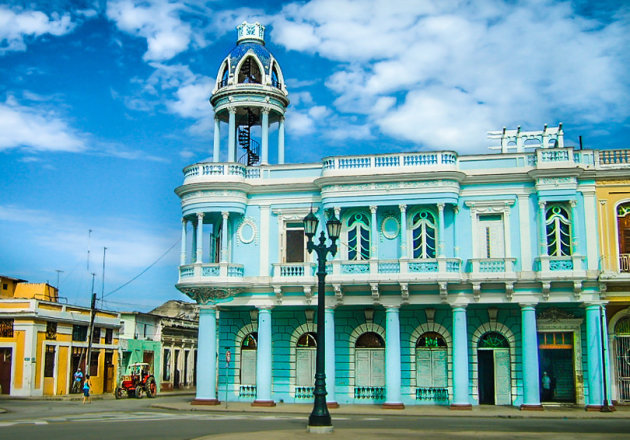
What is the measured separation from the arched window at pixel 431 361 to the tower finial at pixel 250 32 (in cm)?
1769

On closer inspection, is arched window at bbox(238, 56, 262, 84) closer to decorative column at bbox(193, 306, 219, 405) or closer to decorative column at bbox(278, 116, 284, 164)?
decorative column at bbox(278, 116, 284, 164)

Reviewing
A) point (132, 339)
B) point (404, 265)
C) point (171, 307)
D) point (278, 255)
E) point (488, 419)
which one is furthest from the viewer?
point (171, 307)

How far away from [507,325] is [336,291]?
777 cm

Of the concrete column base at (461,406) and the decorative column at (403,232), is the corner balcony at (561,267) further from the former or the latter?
the concrete column base at (461,406)

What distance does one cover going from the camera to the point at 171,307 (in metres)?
66.1

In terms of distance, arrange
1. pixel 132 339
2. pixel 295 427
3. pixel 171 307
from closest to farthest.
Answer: pixel 295 427
pixel 132 339
pixel 171 307

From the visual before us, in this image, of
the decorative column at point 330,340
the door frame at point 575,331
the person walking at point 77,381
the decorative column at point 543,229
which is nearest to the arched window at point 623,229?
the decorative column at point 543,229

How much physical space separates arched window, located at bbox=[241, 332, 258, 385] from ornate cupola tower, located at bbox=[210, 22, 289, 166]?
855cm

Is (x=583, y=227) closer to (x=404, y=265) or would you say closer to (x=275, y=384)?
(x=404, y=265)

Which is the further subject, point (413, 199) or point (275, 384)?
point (275, 384)

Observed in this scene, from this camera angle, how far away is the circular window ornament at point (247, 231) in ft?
113

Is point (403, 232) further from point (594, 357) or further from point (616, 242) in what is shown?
point (594, 357)

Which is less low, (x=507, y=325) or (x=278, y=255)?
(x=278, y=255)

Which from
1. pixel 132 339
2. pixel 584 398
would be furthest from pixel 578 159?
→ pixel 132 339
